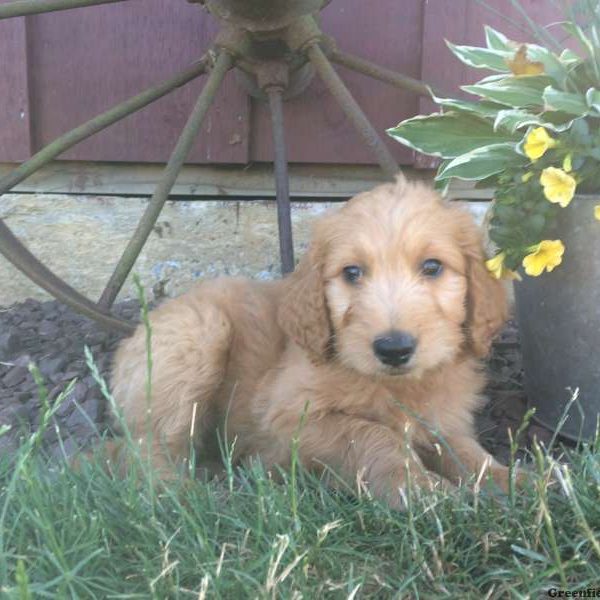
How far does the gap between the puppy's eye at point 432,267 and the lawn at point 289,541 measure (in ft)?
2.14

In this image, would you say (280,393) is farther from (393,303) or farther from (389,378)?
(393,303)

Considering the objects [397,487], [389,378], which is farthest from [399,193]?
[397,487]

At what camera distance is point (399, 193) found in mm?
2285

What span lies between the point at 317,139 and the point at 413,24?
69 cm

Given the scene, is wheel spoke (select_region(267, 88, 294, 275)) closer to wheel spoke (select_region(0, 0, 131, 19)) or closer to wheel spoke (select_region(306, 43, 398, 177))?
wheel spoke (select_region(306, 43, 398, 177))

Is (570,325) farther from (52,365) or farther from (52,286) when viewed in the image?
(52,365)

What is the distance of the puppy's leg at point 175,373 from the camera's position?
8.05 feet

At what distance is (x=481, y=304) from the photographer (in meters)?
2.18

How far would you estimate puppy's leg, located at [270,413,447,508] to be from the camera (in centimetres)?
191

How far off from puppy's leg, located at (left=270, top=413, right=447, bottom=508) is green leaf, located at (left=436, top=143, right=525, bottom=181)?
806 millimetres

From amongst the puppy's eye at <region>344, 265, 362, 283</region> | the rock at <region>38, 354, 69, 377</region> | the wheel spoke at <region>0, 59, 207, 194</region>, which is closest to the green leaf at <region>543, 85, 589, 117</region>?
the puppy's eye at <region>344, 265, 362, 283</region>

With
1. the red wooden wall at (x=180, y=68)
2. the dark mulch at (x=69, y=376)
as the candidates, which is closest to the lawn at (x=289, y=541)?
the dark mulch at (x=69, y=376)

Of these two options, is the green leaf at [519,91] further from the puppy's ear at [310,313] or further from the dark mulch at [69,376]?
the dark mulch at [69,376]

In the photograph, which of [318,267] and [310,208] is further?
[310,208]
